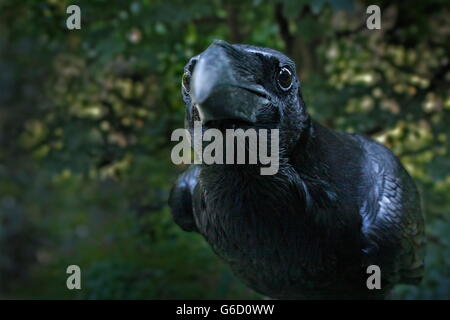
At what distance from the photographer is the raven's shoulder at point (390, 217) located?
4.61 ft

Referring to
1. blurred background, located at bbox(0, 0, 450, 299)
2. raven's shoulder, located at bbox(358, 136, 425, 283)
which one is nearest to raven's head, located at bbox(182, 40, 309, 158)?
raven's shoulder, located at bbox(358, 136, 425, 283)

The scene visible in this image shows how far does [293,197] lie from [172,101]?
2194 mm

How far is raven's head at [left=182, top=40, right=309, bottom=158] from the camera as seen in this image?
977 millimetres

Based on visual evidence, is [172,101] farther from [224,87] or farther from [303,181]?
[224,87]

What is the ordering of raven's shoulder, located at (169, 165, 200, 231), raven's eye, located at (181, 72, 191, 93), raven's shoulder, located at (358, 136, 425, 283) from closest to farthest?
raven's eye, located at (181, 72, 191, 93) < raven's shoulder, located at (358, 136, 425, 283) < raven's shoulder, located at (169, 165, 200, 231)

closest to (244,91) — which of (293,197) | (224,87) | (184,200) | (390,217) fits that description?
(224,87)

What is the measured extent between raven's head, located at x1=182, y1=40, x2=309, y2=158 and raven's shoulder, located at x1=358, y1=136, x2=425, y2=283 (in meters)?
0.36

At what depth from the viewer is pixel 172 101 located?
10.9 feet

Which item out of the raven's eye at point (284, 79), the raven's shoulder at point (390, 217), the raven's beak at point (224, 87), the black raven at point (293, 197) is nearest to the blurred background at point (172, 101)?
the raven's shoulder at point (390, 217)

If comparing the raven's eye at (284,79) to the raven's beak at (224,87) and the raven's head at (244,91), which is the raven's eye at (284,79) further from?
the raven's beak at (224,87)

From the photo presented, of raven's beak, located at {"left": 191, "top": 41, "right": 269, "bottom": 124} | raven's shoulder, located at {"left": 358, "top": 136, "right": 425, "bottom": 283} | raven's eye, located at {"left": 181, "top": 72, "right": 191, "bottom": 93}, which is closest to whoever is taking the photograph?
raven's beak, located at {"left": 191, "top": 41, "right": 269, "bottom": 124}

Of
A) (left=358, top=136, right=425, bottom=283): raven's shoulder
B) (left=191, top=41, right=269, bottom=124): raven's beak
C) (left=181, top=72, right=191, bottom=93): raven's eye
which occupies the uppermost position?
(left=181, top=72, right=191, bottom=93): raven's eye

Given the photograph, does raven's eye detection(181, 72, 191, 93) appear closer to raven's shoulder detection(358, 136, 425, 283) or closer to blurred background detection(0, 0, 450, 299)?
raven's shoulder detection(358, 136, 425, 283)

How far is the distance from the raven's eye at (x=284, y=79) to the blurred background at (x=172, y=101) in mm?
1117
